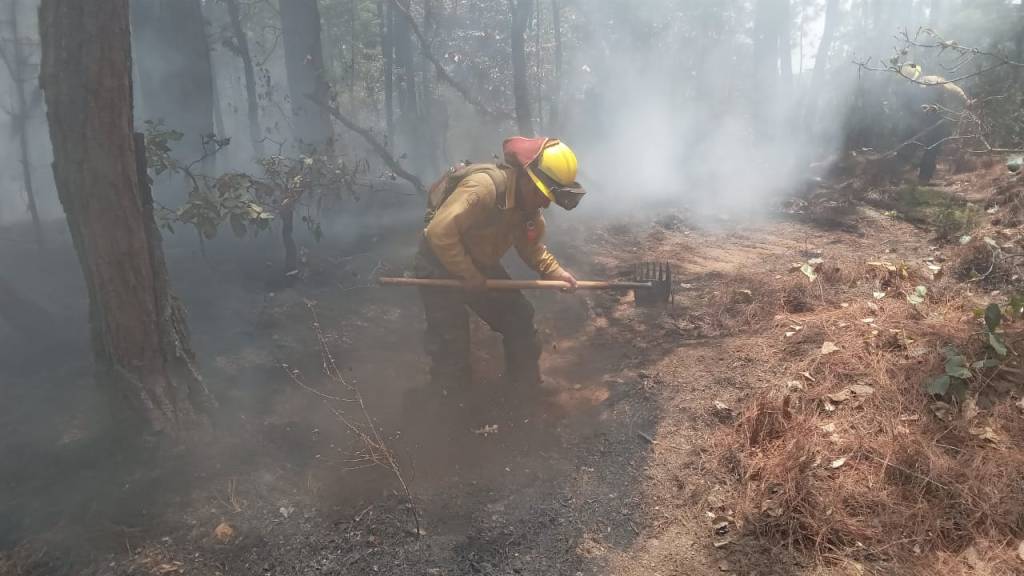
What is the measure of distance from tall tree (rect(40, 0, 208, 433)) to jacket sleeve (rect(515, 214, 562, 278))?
2.37m

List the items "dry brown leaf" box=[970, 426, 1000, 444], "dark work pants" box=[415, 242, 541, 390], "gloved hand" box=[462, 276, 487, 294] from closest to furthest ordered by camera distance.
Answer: "dry brown leaf" box=[970, 426, 1000, 444] → "gloved hand" box=[462, 276, 487, 294] → "dark work pants" box=[415, 242, 541, 390]

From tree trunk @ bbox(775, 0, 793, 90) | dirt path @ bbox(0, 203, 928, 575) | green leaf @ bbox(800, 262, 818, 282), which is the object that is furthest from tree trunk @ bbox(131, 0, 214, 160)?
tree trunk @ bbox(775, 0, 793, 90)

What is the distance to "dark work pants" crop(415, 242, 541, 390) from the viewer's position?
4.18 meters

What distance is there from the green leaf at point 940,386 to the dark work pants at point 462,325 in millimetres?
2467

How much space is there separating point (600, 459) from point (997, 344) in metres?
2.28

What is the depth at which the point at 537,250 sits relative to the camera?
4.39m

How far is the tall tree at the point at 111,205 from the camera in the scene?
3.19 m

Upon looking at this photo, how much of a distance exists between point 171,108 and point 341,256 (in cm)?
390

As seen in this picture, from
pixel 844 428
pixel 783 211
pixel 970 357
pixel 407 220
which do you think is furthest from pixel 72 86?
pixel 783 211

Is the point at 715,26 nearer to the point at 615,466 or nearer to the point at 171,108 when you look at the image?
the point at 171,108

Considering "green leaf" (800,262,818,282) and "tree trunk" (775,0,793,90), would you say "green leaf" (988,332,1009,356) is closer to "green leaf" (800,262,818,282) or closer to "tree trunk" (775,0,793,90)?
"green leaf" (800,262,818,282)

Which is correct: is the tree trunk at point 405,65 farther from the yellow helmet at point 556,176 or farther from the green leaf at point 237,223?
the yellow helmet at point 556,176

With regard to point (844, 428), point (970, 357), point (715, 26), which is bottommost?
point (844, 428)

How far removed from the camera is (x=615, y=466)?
3.50m
